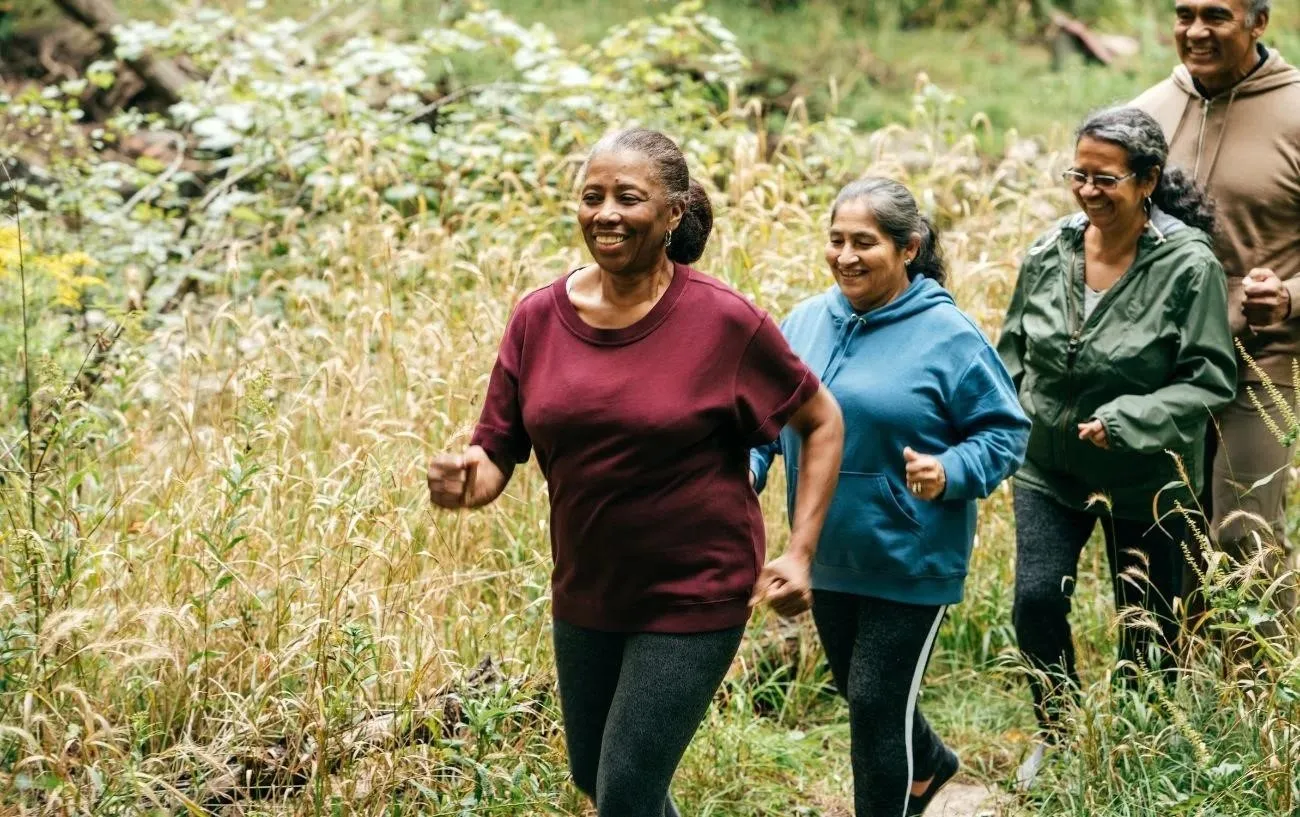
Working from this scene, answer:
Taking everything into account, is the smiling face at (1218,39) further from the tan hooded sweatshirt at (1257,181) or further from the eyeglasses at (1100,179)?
the eyeglasses at (1100,179)

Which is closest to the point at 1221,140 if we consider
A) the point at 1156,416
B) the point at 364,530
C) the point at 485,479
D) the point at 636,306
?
the point at 1156,416

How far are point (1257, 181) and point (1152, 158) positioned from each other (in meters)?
0.52

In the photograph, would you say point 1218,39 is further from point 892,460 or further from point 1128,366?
point 892,460

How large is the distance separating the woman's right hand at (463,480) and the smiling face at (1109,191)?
1.94 m

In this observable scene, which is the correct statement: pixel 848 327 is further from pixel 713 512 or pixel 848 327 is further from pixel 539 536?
pixel 539 536

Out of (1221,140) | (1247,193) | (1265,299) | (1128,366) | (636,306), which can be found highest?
(636,306)

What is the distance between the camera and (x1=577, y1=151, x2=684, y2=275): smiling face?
3.02m

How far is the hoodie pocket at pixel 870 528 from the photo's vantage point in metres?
3.62

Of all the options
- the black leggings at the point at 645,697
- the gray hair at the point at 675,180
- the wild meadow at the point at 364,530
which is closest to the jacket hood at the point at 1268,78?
the wild meadow at the point at 364,530

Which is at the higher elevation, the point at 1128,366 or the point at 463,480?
the point at 463,480

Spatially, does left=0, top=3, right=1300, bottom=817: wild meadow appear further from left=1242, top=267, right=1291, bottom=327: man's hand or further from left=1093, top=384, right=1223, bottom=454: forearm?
left=1242, top=267, right=1291, bottom=327: man's hand

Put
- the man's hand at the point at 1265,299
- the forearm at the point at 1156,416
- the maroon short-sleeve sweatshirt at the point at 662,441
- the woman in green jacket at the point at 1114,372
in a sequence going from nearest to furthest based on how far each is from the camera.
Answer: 1. the maroon short-sleeve sweatshirt at the point at 662,441
2. the forearm at the point at 1156,416
3. the woman in green jacket at the point at 1114,372
4. the man's hand at the point at 1265,299

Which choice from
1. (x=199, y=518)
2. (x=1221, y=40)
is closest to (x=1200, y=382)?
(x=1221, y=40)

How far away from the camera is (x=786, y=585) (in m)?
3.05
